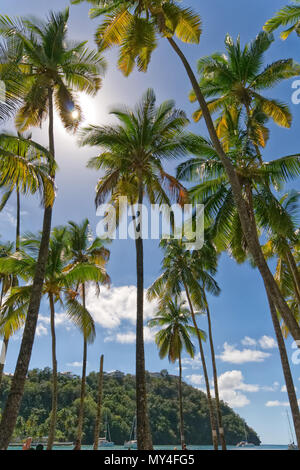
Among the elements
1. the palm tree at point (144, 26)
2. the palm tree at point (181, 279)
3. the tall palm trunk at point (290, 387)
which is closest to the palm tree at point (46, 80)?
the palm tree at point (144, 26)

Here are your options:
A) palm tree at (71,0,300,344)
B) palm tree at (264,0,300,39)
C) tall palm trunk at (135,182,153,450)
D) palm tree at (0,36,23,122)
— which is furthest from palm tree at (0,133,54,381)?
palm tree at (264,0,300,39)

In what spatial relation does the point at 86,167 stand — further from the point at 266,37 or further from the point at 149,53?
the point at 266,37

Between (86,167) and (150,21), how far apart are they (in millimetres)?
6083

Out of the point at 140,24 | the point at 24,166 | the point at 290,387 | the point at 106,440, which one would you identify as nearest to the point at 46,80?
the point at 140,24

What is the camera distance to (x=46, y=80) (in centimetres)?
1236

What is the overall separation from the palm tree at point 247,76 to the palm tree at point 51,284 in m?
9.33

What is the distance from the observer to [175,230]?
1459 centimetres

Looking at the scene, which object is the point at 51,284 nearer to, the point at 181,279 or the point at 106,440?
the point at 181,279

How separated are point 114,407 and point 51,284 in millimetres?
59776

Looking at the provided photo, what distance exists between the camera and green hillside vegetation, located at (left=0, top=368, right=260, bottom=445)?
201 feet

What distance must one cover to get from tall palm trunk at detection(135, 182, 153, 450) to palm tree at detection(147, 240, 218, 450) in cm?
1099

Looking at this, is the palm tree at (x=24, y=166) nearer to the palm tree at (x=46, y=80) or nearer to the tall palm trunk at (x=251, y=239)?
the palm tree at (x=46, y=80)
